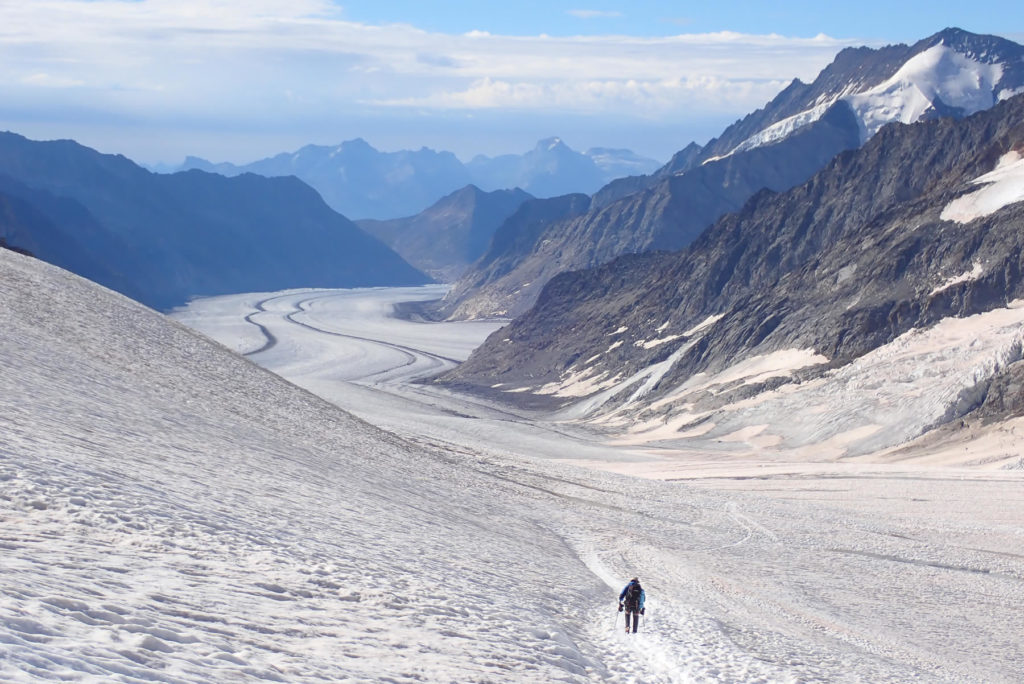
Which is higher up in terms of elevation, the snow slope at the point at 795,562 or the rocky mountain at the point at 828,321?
the rocky mountain at the point at 828,321

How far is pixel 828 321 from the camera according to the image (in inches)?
3238

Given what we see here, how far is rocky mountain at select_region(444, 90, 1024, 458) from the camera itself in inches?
2616

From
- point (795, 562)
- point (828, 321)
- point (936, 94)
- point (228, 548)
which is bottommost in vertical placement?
point (795, 562)

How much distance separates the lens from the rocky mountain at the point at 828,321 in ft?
218

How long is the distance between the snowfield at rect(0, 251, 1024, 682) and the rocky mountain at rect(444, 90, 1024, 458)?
13.8 m

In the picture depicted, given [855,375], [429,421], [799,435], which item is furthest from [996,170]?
[429,421]

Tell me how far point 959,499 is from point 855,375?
1112 inches

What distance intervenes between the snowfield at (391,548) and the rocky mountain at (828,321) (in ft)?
45.3

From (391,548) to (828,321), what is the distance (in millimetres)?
66012

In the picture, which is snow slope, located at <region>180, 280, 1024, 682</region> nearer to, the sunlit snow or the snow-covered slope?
the snow-covered slope

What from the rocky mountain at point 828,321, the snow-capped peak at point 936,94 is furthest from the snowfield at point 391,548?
the snow-capped peak at point 936,94

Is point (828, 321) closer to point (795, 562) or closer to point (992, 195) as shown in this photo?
point (992, 195)

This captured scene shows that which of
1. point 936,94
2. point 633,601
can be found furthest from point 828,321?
point 936,94

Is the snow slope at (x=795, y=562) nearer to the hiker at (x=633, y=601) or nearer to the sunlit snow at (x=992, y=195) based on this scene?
the hiker at (x=633, y=601)
